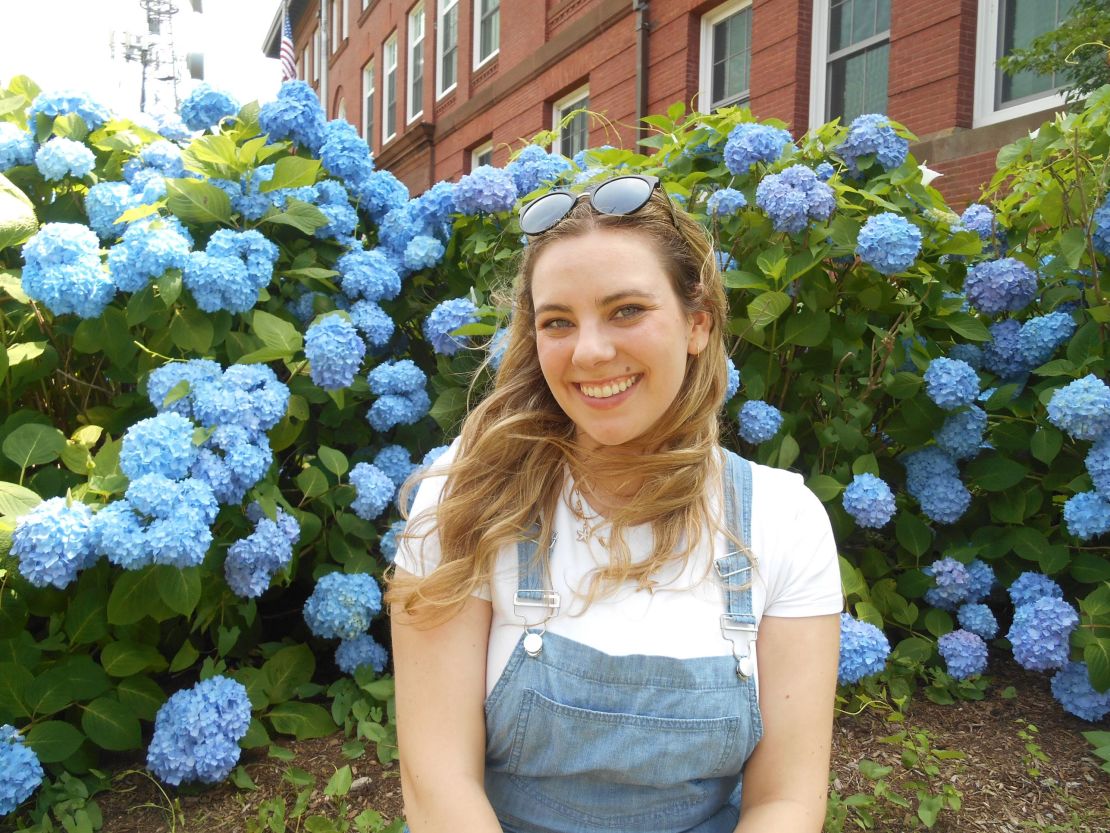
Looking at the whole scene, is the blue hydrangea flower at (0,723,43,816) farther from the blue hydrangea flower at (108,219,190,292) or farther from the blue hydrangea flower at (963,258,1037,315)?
the blue hydrangea flower at (963,258,1037,315)

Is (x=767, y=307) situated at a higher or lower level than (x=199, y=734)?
higher

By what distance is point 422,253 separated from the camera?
2857 mm

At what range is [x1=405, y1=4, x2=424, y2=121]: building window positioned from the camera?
18.8 metres

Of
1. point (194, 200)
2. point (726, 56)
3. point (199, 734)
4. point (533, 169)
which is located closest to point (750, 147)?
point (533, 169)

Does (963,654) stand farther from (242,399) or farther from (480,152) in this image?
(480,152)

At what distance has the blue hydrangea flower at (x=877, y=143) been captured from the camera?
8.72 feet

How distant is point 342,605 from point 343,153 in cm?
151

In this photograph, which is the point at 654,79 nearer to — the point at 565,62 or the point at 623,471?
the point at 565,62

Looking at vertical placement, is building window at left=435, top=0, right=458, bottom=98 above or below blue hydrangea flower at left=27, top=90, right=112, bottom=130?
above

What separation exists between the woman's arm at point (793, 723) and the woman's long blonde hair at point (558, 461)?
0.69 ft

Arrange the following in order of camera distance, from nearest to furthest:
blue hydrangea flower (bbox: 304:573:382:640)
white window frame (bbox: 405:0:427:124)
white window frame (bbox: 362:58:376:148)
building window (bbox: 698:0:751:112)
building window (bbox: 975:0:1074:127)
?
blue hydrangea flower (bbox: 304:573:382:640) < building window (bbox: 975:0:1074:127) < building window (bbox: 698:0:751:112) < white window frame (bbox: 405:0:427:124) < white window frame (bbox: 362:58:376:148)

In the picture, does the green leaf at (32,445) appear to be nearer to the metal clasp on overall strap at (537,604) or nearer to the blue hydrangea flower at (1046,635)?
the metal clasp on overall strap at (537,604)

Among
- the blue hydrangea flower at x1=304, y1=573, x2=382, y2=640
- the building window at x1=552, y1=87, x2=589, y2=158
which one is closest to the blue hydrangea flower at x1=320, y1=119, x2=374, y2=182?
the blue hydrangea flower at x1=304, y1=573, x2=382, y2=640

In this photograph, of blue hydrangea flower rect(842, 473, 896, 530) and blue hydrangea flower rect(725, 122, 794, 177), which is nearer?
blue hydrangea flower rect(842, 473, 896, 530)
